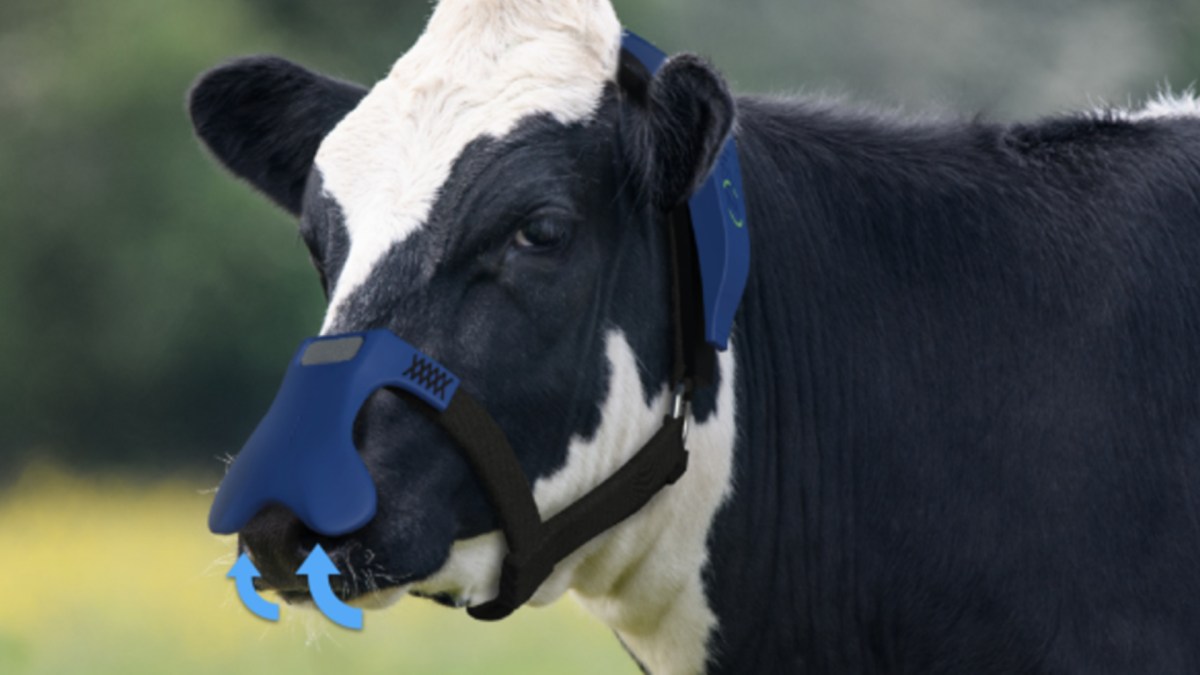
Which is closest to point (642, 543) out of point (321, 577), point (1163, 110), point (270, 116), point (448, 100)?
point (321, 577)

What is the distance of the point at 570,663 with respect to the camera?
328 inches

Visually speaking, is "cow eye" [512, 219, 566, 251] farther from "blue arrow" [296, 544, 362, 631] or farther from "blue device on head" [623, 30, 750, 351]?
"blue arrow" [296, 544, 362, 631]

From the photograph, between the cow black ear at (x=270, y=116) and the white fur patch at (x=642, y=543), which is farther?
the cow black ear at (x=270, y=116)

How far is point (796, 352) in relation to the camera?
350 centimetres

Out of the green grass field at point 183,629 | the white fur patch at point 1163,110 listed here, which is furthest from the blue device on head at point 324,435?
the green grass field at point 183,629

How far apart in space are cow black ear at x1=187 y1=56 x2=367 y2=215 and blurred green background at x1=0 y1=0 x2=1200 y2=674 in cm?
1005

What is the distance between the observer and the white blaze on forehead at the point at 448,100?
3.04m

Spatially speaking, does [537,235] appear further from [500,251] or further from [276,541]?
[276,541]

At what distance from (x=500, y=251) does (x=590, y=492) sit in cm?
49

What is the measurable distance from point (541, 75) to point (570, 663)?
551 cm

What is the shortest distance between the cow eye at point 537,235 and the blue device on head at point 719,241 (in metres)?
0.30

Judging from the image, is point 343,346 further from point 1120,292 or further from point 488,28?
point 1120,292

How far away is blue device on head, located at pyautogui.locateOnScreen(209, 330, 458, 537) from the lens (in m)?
2.80

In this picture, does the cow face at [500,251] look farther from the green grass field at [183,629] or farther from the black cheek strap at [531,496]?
the green grass field at [183,629]
